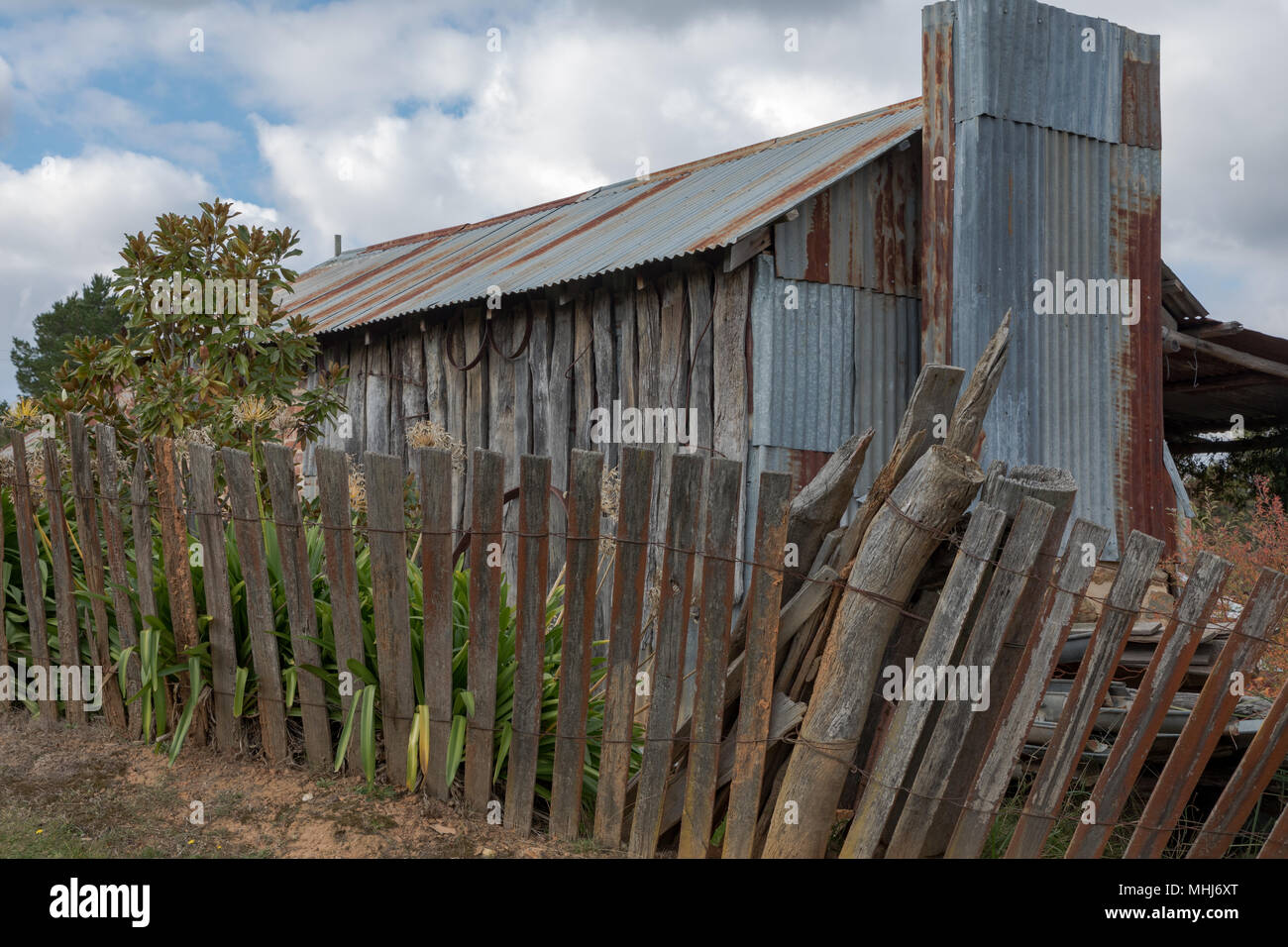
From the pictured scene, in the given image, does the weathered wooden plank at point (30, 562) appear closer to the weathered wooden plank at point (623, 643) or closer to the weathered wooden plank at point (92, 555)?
the weathered wooden plank at point (92, 555)


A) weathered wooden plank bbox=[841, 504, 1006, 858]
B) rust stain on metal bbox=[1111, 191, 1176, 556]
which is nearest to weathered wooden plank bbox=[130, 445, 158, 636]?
weathered wooden plank bbox=[841, 504, 1006, 858]

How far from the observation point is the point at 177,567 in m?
4.69

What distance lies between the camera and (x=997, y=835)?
437 cm

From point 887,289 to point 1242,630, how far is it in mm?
4873

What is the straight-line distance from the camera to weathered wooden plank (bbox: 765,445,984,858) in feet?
12.1

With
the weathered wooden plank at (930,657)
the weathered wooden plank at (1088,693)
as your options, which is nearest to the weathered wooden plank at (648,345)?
the weathered wooden plank at (930,657)

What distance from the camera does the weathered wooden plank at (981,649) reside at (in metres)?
3.61

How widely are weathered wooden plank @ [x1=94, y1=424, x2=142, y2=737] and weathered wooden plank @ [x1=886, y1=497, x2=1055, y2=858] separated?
10.7 feet

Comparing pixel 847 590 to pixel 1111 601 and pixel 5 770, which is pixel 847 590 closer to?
pixel 1111 601

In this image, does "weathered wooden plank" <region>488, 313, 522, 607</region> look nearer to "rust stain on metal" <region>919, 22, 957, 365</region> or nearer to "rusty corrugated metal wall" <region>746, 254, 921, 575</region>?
"rusty corrugated metal wall" <region>746, 254, 921, 575</region>

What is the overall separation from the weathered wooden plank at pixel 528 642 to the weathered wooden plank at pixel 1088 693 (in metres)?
1.68

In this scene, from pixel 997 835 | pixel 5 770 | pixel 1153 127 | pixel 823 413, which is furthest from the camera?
pixel 1153 127

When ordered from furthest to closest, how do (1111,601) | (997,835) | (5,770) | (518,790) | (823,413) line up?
(823,413) → (5,770) → (997,835) → (518,790) → (1111,601)

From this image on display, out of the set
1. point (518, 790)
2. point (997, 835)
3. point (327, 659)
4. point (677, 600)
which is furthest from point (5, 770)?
point (997, 835)
